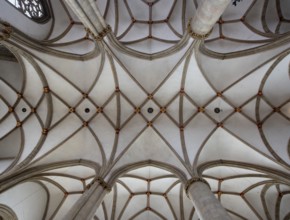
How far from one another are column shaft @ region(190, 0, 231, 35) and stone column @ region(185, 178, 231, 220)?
18.8 ft

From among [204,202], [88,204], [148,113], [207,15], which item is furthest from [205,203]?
[148,113]

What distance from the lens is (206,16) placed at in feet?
24.5

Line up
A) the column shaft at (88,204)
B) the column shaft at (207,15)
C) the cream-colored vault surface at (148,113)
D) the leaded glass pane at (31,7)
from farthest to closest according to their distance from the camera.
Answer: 1. the cream-colored vault surface at (148,113)
2. the leaded glass pane at (31,7)
3. the column shaft at (88,204)
4. the column shaft at (207,15)

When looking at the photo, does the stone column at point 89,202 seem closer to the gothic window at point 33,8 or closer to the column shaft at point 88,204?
the column shaft at point 88,204

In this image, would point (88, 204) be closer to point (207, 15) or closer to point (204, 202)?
point (204, 202)

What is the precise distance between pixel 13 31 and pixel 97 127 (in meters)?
6.30

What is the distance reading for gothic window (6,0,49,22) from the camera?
10.4 metres

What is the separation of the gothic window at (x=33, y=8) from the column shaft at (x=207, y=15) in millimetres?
7688

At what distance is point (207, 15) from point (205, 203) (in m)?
6.02

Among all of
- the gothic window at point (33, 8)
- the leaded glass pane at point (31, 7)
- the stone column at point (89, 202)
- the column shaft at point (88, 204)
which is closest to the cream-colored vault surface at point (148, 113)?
the gothic window at point (33, 8)

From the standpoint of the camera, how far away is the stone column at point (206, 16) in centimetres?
685

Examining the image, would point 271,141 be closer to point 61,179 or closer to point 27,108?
point 61,179

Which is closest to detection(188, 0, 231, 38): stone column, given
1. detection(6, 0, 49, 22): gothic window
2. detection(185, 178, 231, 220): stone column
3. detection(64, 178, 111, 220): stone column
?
detection(185, 178, 231, 220): stone column

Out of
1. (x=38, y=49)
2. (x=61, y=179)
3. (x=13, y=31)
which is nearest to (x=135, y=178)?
(x=61, y=179)
